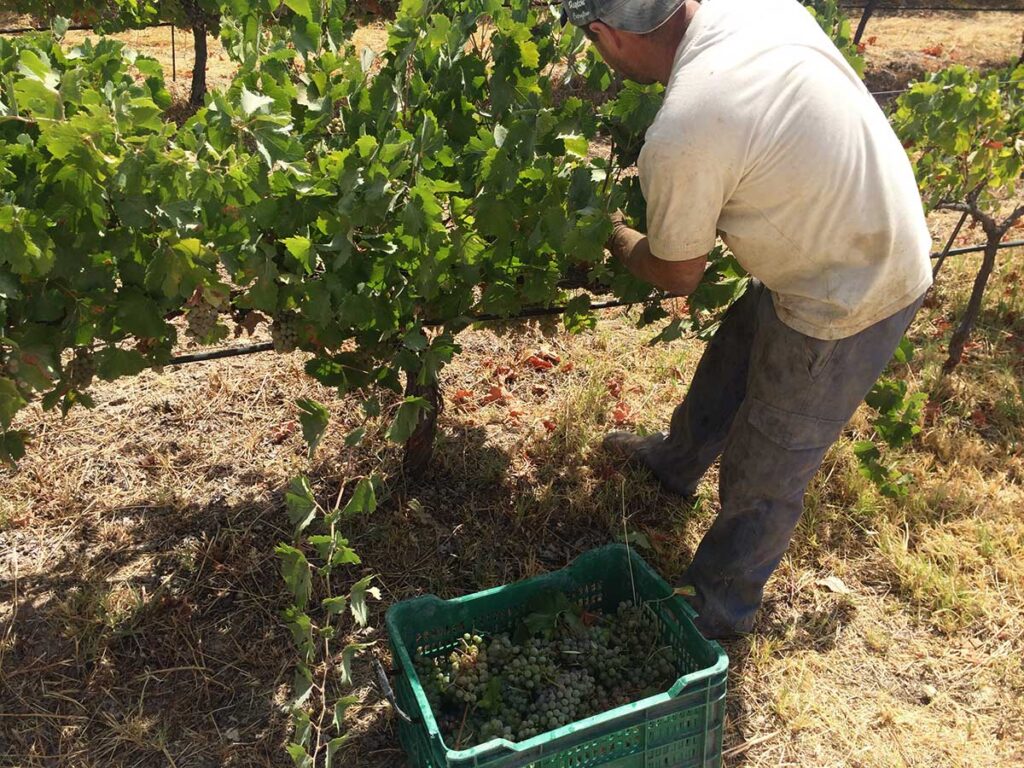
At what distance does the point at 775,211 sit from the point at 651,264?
1.10 feet

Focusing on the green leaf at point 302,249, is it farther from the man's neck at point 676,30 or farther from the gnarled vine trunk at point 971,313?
the gnarled vine trunk at point 971,313

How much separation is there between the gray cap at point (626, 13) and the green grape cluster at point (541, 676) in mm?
1657

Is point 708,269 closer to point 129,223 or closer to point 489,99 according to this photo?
point 489,99

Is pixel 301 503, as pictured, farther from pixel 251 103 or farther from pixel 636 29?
pixel 636 29

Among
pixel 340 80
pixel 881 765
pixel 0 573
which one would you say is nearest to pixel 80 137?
pixel 340 80

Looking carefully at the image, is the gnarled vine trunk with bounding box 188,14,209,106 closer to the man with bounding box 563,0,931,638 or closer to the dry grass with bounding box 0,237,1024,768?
the dry grass with bounding box 0,237,1024,768

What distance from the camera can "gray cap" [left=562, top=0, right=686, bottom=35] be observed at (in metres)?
2.12

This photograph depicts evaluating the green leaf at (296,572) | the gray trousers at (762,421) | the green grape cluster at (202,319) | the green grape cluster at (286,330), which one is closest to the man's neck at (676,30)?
the gray trousers at (762,421)

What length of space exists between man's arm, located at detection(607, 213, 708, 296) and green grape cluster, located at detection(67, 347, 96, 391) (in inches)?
57.1

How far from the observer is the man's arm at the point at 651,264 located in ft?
7.57

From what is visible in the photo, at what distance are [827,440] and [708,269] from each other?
26.0 inches

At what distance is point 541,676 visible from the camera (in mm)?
2598

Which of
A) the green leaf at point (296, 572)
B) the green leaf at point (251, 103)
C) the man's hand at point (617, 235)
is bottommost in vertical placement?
the green leaf at point (296, 572)

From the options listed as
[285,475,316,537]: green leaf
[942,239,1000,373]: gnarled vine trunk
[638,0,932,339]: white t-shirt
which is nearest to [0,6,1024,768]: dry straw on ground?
[942,239,1000,373]: gnarled vine trunk
